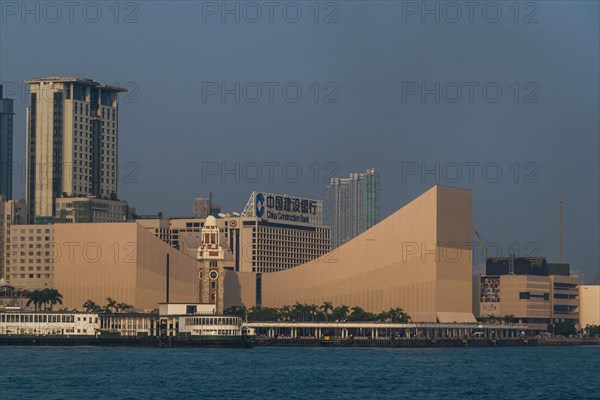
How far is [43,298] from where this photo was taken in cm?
19062

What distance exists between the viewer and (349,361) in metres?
132

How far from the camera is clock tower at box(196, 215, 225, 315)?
18175 cm

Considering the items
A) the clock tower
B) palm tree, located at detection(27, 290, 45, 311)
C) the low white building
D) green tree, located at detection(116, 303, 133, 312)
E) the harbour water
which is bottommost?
the harbour water

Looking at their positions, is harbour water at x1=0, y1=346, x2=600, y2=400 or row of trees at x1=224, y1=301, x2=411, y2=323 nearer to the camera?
harbour water at x1=0, y1=346, x2=600, y2=400

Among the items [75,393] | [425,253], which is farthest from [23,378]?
[425,253]

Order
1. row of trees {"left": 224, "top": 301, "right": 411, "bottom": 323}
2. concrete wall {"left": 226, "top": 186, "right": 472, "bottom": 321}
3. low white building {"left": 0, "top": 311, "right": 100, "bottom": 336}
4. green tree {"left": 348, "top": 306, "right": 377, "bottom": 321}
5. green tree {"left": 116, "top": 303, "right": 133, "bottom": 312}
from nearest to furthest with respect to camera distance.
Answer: low white building {"left": 0, "top": 311, "right": 100, "bottom": 336}
green tree {"left": 116, "top": 303, "right": 133, "bottom": 312}
row of trees {"left": 224, "top": 301, "right": 411, "bottom": 323}
concrete wall {"left": 226, "top": 186, "right": 472, "bottom": 321}
green tree {"left": 348, "top": 306, "right": 377, "bottom": 321}

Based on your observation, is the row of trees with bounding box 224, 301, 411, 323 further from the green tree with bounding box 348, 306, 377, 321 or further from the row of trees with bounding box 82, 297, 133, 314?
the row of trees with bounding box 82, 297, 133, 314

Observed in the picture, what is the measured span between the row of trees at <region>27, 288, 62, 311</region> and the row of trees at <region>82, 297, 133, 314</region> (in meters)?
Result: 4.18

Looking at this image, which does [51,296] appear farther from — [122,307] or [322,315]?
[322,315]

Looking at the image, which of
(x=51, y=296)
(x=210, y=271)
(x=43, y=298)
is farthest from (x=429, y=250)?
(x=43, y=298)

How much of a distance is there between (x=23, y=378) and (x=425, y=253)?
10410 cm

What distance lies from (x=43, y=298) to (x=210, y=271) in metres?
23.7

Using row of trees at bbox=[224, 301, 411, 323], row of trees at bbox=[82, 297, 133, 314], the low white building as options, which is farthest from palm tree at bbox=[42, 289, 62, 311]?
the low white building

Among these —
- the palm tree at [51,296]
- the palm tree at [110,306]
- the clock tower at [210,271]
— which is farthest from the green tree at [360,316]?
the palm tree at [51,296]
